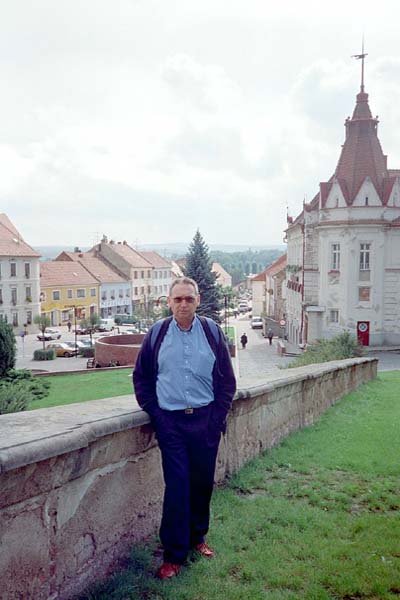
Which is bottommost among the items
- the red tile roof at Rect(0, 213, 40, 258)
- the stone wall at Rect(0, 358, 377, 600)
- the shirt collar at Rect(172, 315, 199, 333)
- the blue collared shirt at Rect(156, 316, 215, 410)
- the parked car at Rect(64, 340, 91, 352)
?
the parked car at Rect(64, 340, 91, 352)

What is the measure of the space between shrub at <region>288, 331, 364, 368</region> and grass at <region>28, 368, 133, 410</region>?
246 inches

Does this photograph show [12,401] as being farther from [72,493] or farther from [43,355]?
[43,355]

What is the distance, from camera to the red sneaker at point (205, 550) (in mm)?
3772

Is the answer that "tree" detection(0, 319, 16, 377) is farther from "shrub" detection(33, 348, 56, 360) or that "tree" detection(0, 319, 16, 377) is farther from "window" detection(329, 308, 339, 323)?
"window" detection(329, 308, 339, 323)

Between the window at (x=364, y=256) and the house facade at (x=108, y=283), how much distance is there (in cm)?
4431

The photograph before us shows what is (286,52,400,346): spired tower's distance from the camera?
4000cm

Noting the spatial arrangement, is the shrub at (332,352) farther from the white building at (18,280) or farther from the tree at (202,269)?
the white building at (18,280)

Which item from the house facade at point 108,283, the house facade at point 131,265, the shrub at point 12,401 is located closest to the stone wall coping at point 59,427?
the shrub at point 12,401

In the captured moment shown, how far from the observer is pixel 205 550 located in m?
3.80

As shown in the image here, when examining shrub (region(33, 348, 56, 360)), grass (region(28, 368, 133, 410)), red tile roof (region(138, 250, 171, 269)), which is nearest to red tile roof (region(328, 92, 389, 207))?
grass (region(28, 368, 133, 410))

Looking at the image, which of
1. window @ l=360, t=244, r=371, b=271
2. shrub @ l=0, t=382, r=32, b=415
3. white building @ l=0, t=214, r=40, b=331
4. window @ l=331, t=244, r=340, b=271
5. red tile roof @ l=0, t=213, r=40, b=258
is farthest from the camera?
red tile roof @ l=0, t=213, r=40, b=258

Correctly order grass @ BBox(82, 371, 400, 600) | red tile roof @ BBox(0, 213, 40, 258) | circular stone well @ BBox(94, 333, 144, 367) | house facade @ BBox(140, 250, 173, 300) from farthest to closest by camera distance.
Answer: house facade @ BBox(140, 250, 173, 300)
red tile roof @ BBox(0, 213, 40, 258)
circular stone well @ BBox(94, 333, 144, 367)
grass @ BBox(82, 371, 400, 600)

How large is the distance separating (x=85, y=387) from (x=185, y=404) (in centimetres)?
2187

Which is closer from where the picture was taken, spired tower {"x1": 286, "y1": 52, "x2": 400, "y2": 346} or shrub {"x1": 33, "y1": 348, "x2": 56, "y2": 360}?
spired tower {"x1": 286, "y1": 52, "x2": 400, "y2": 346}
